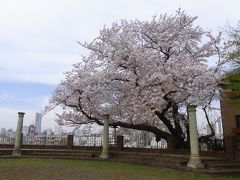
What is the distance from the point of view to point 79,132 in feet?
80.4

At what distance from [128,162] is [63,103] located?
676 centimetres

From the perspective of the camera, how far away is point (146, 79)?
59.3ft

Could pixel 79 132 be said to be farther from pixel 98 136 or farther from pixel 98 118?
pixel 98 118

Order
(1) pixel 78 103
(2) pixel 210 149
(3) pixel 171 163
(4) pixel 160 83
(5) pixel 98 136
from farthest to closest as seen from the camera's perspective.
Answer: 1. (5) pixel 98 136
2. (1) pixel 78 103
3. (2) pixel 210 149
4. (4) pixel 160 83
5. (3) pixel 171 163

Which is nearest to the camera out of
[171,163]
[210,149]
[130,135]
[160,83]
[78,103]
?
[171,163]

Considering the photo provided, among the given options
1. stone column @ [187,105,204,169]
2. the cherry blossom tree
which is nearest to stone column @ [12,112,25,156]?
the cherry blossom tree

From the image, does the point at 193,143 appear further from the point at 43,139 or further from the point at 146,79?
the point at 43,139

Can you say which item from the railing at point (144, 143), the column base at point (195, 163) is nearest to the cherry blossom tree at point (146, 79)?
the railing at point (144, 143)

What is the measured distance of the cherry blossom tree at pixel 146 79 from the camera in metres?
17.8

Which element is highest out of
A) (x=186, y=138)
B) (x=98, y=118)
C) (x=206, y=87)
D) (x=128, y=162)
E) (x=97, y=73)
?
(x=97, y=73)

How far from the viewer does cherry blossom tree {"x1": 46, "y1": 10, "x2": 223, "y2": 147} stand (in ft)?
58.5

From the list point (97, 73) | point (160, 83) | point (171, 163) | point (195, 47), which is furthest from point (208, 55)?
point (171, 163)

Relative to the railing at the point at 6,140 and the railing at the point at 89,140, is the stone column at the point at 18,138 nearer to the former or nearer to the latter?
the railing at the point at 89,140

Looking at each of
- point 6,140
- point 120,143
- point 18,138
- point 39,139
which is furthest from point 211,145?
point 6,140
